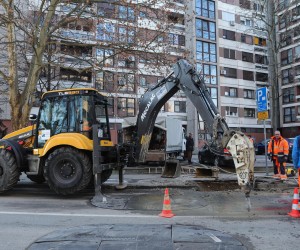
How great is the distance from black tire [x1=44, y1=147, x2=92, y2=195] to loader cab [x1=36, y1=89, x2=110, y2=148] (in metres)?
0.67

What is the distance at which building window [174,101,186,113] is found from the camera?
4874cm

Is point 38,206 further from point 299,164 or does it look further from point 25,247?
point 299,164

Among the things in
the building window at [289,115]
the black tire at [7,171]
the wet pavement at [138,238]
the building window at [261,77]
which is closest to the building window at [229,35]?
the building window at [261,77]

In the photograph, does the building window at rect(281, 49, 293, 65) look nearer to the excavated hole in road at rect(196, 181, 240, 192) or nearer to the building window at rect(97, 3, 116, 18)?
the building window at rect(97, 3, 116, 18)

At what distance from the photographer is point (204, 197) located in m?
9.87

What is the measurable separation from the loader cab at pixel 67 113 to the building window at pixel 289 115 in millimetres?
49247

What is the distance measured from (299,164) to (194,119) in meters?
40.3

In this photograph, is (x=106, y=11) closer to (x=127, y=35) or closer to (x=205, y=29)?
(x=127, y=35)

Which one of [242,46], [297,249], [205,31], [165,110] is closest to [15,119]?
[297,249]

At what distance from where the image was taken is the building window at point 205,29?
168ft

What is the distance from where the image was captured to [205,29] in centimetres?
5200

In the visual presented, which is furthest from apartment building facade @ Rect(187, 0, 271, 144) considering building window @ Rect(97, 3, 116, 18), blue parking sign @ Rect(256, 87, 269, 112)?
blue parking sign @ Rect(256, 87, 269, 112)

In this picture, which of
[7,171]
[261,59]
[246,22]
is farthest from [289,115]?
[7,171]

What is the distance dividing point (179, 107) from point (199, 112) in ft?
128
